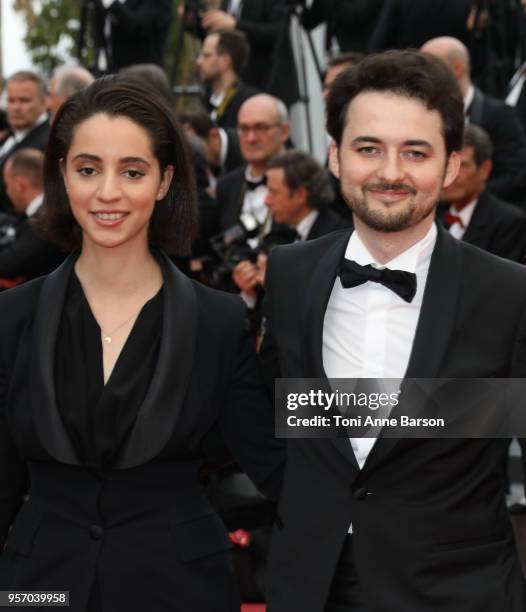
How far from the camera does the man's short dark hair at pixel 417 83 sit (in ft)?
7.90

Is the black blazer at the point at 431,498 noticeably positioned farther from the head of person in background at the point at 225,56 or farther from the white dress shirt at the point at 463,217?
the head of person in background at the point at 225,56

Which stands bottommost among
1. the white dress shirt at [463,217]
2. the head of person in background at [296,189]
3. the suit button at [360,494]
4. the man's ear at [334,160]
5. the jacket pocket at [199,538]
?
the jacket pocket at [199,538]

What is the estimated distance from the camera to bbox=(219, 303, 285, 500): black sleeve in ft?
8.52

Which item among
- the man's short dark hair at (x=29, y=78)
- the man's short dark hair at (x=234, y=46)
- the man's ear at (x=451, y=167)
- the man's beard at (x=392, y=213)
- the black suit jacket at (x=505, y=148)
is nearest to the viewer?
the man's beard at (x=392, y=213)

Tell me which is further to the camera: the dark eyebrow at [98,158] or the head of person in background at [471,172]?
the head of person in background at [471,172]

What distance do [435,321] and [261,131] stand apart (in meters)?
4.19

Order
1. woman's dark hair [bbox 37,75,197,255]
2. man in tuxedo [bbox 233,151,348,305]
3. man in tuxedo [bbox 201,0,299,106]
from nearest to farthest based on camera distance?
woman's dark hair [bbox 37,75,197,255], man in tuxedo [bbox 233,151,348,305], man in tuxedo [bbox 201,0,299,106]

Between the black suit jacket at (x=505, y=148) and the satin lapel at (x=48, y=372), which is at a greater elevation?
the black suit jacket at (x=505, y=148)

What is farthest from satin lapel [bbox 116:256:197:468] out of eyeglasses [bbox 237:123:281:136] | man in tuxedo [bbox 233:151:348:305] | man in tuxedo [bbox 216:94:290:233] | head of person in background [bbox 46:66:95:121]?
head of person in background [bbox 46:66:95:121]

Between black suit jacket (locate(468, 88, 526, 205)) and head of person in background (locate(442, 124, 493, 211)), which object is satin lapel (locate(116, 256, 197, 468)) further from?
black suit jacket (locate(468, 88, 526, 205))

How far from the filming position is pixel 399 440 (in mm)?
2227

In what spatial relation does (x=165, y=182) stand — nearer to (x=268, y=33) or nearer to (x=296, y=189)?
(x=296, y=189)

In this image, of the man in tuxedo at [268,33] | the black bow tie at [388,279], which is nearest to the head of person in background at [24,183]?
the man in tuxedo at [268,33]

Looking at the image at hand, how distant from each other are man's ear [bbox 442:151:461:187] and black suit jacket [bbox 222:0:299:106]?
521 centimetres
